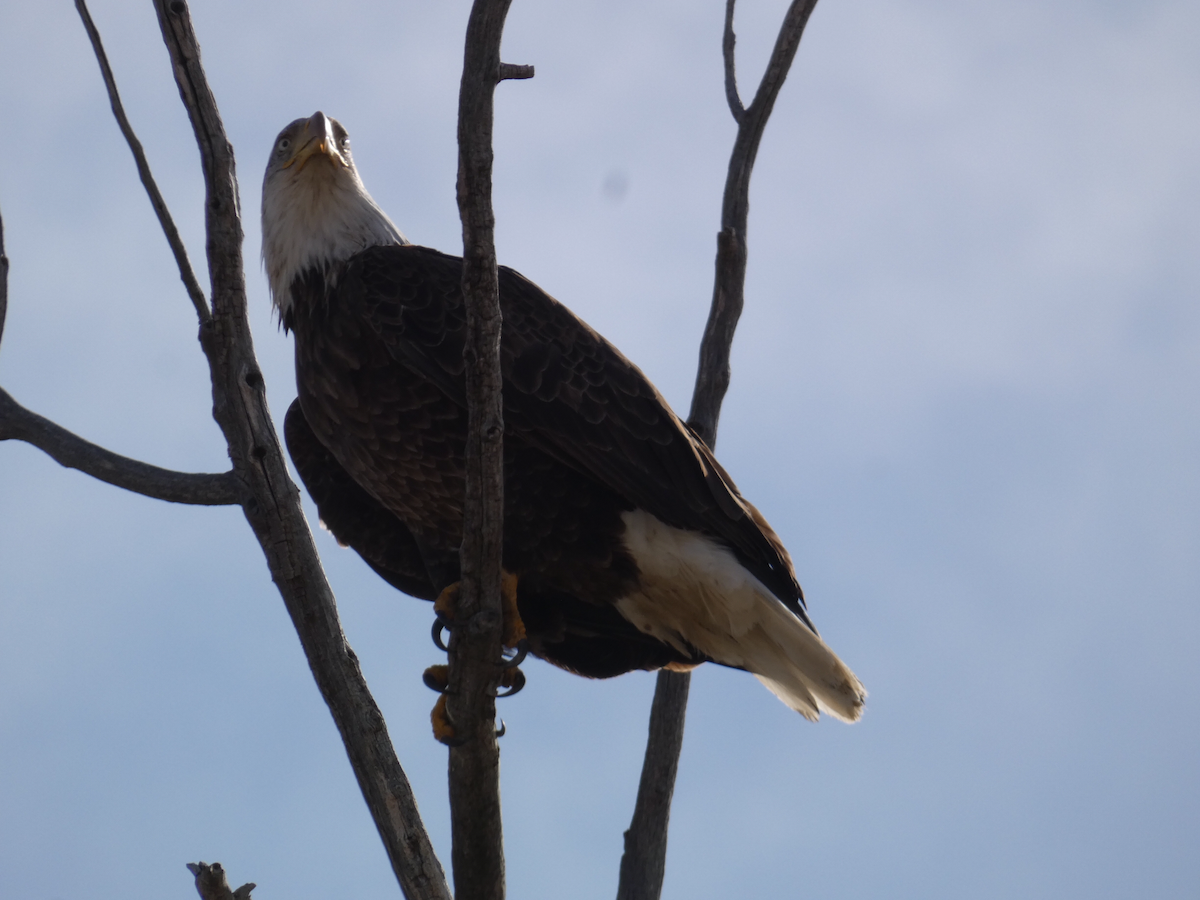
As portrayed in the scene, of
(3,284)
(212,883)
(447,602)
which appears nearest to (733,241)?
(447,602)

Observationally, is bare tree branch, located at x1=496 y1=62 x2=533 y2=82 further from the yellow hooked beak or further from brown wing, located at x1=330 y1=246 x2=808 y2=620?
the yellow hooked beak

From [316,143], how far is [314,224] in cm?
32

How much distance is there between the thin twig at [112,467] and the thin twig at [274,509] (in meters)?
A: 0.09

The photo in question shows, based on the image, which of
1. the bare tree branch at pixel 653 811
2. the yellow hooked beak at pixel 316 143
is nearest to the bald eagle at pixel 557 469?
the bare tree branch at pixel 653 811

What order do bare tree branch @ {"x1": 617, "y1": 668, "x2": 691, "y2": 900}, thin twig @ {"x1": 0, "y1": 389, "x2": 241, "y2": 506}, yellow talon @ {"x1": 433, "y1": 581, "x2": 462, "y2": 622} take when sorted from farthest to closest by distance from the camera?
1. bare tree branch @ {"x1": 617, "y1": 668, "x2": 691, "y2": 900}
2. yellow talon @ {"x1": 433, "y1": 581, "x2": 462, "y2": 622}
3. thin twig @ {"x1": 0, "y1": 389, "x2": 241, "y2": 506}

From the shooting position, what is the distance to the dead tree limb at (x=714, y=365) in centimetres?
375

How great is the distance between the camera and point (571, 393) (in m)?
3.44

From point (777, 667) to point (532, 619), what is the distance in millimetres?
788

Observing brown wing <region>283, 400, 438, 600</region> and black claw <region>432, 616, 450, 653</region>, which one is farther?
brown wing <region>283, 400, 438, 600</region>

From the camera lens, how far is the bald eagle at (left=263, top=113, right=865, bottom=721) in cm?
343

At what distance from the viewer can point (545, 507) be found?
351cm

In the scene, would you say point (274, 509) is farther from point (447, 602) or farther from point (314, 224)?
point (314, 224)

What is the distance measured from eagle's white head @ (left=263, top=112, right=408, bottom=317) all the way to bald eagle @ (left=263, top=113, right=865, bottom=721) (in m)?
0.02

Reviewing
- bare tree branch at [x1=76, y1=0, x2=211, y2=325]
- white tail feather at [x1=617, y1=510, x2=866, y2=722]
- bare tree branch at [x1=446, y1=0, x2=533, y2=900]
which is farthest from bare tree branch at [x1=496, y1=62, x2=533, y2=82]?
white tail feather at [x1=617, y1=510, x2=866, y2=722]
